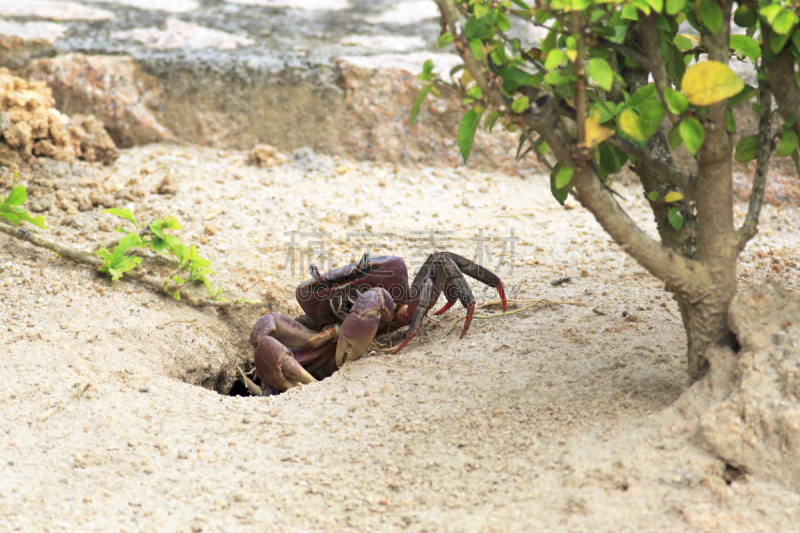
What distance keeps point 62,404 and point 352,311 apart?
4.76ft

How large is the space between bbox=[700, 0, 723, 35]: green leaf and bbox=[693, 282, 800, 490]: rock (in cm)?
85

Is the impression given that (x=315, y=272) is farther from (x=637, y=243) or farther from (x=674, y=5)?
(x=674, y=5)

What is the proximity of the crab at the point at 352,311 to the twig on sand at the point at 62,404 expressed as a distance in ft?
3.21

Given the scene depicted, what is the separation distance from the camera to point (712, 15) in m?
1.90

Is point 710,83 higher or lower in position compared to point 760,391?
higher

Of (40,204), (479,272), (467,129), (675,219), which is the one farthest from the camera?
(40,204)

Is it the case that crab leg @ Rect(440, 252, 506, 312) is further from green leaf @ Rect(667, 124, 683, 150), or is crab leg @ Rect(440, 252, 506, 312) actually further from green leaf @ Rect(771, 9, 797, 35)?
green leaf @ Rect(771, 9, 797, 35)

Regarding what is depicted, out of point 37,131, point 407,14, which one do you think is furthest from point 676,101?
point 407,14

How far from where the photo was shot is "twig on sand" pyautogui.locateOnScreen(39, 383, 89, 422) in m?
2.58

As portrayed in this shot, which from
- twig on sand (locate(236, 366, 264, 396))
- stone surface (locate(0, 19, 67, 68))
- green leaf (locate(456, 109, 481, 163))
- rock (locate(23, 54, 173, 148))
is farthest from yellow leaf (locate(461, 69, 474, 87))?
stone surface (locate(0, 19, 67, 68))

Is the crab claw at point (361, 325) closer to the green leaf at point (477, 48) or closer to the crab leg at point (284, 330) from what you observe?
the crab leg at point (284, 330)

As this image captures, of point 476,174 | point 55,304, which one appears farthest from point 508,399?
point 476,174

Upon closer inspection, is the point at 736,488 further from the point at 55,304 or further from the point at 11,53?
the point at 11,53

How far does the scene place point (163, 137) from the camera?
5465 mm
